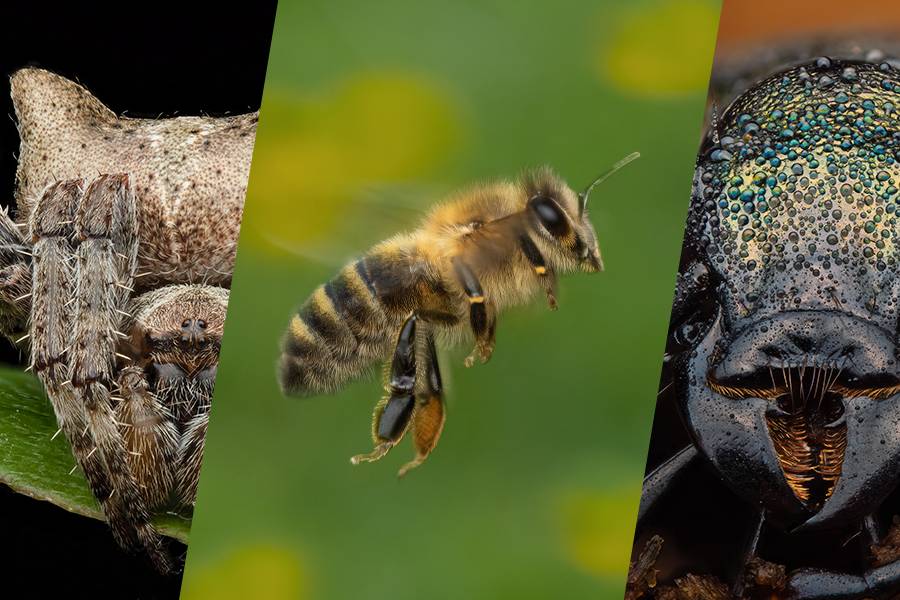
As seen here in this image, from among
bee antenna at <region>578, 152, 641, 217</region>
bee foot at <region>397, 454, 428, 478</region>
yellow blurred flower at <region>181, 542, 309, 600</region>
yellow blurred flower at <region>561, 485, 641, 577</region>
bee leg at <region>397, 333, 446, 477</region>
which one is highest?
bee antenna at <region>578, 152, 641, 217</region>

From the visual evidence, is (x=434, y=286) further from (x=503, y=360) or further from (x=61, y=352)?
(x=61, y=352)

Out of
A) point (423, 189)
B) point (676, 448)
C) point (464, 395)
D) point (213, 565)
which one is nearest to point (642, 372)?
point (676, 448)

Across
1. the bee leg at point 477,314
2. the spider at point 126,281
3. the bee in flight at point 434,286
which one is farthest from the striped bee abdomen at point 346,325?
the spider at point 126,281

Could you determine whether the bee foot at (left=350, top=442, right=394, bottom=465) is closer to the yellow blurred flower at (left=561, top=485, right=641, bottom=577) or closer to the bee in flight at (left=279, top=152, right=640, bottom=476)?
the bee in flight at (left=279, top=152, right=640, bottom=476)

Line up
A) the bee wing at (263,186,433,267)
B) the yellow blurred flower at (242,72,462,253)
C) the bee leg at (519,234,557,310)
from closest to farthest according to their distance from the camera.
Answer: the bee leg at (519,234,557,310) → the bee wing at (263,186,433,267) → the yellow blurred flower at (242,72,462,253)

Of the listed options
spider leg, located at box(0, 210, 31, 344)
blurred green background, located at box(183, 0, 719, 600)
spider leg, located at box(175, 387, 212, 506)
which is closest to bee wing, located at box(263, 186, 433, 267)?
blurred green background, located at box(183, 0, 719, 600)

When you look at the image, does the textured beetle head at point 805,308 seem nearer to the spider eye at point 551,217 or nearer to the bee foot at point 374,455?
the spider eye at point 551,217

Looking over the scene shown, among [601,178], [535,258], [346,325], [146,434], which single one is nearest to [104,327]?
[146,434]

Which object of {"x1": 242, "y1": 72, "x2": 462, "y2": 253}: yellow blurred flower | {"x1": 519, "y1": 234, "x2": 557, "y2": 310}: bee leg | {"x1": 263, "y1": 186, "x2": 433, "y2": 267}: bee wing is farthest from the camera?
{"x1": 242, "y1": 72, "x2": 462, "y2": 253}: yellow blurred flower
